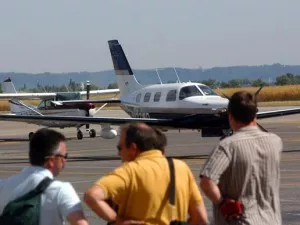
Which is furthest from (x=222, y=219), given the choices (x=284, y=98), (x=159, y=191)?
(x=284, y=98)

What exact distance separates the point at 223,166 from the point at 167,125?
934 inches

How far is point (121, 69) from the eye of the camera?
41.9m

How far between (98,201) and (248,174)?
50.3 inches

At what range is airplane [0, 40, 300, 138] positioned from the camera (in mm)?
28219

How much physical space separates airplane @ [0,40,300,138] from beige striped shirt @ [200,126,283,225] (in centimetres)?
1935

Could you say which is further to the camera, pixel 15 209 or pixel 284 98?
pixel 284 98

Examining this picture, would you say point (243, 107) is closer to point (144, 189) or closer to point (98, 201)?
point (144, 189)

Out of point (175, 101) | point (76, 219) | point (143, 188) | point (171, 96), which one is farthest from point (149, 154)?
point (171, 96)

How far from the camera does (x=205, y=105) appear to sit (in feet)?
99.5

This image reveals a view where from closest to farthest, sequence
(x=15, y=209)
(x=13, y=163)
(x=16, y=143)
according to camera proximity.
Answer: (x=15, y=209) → (x=13, y=163) → (x=16, y=143)

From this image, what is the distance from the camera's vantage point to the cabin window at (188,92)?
104 feet

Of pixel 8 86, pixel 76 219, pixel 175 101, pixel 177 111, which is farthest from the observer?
pixel 8 86

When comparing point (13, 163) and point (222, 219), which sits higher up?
point (222, 219)

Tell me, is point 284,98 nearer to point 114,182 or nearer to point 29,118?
point 29,118
